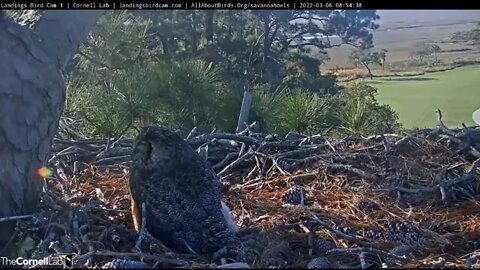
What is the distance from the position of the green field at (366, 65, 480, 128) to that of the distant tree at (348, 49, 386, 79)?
314 mm

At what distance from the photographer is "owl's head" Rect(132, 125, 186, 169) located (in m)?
2.16

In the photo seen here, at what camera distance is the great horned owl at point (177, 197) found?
2.00 metres

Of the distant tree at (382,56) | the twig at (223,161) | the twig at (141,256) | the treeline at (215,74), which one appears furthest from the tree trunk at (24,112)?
the distant tree at (382,56)

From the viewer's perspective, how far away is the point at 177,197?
210 centimetres

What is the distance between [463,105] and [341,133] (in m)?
1.48

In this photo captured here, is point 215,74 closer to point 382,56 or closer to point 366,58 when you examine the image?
point 382,56

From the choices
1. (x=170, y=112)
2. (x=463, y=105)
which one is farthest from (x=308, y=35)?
(x=170, y=112)

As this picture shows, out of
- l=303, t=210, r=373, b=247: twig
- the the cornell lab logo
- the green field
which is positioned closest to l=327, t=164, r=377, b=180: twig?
l=303, t=210, r=373, b=247: twig

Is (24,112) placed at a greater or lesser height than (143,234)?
greater

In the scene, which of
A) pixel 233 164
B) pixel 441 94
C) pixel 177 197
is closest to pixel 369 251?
pixel 177 197

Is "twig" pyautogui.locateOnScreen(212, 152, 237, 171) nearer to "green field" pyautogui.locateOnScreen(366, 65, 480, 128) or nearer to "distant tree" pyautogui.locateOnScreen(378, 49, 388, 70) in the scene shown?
"green field" pyautogui.locateOnScreen(366, 65, 480, 128)

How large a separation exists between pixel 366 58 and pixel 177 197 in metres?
6.61

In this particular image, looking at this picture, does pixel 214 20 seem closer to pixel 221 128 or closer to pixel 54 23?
pixel 221 128

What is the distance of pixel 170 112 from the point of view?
479 cm
